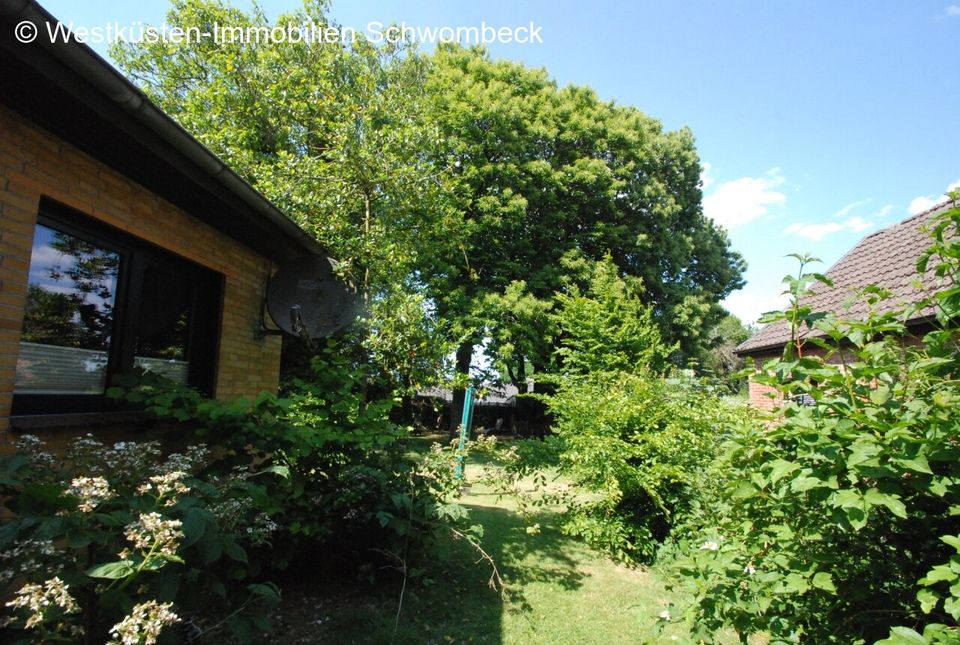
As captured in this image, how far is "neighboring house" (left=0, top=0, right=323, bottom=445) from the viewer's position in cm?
256

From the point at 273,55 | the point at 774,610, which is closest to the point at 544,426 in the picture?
the point at 273,55

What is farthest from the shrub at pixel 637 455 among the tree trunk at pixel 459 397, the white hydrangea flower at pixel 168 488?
the tree trunk at pixel 459 397

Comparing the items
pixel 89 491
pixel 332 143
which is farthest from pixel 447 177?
pixel 89 491

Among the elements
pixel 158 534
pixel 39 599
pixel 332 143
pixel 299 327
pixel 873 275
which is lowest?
pixel 39 599

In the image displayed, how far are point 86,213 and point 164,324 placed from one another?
127cm

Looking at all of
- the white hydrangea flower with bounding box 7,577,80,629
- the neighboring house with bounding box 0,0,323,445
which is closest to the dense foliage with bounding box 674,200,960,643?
the white hydrangea flower with bounding box 7,577,80,629

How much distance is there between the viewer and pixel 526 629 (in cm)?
378

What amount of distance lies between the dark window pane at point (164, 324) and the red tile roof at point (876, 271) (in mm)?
7431

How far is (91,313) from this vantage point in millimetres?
3312

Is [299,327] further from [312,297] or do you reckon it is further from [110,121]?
[110,121]

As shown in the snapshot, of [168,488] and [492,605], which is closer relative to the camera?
[168,488]

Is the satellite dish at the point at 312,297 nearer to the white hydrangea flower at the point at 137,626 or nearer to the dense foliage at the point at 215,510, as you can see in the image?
the dense foliage at the point at 215,510

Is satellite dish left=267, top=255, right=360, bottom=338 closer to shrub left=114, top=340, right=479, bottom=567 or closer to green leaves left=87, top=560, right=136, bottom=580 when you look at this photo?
shrub left=114, top=340, right=479, bottom=567

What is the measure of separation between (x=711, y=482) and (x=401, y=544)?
2.92 metres
